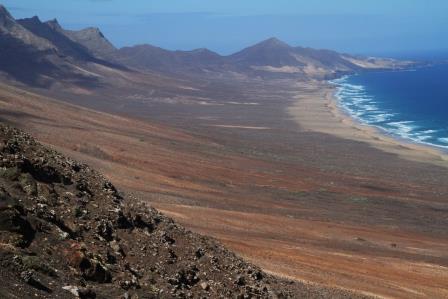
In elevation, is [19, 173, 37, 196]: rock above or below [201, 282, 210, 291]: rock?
above

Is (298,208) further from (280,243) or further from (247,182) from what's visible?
(280,243)

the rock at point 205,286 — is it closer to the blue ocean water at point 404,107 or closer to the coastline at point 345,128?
the coastline at point 345,128

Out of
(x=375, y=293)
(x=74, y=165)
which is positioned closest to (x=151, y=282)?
(x=74, y=165)

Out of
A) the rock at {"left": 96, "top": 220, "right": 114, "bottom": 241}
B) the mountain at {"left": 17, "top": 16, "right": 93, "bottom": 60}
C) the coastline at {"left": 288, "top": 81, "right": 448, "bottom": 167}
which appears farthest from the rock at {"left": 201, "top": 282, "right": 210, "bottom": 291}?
the mountain at {"left": 17, "top": 16, "right": 93, "bottom": 60}

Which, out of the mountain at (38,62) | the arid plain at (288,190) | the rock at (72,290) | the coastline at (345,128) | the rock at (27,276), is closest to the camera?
the rock at (27,276)

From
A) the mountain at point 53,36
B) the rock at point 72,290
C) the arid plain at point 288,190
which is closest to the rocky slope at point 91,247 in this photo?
the rock at point 72,290

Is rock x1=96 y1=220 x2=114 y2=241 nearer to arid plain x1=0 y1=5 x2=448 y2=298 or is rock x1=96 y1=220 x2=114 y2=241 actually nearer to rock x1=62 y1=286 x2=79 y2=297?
rock x1=62 y1=286 x2=79 y2=297
